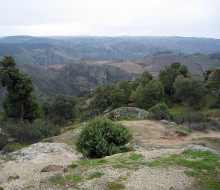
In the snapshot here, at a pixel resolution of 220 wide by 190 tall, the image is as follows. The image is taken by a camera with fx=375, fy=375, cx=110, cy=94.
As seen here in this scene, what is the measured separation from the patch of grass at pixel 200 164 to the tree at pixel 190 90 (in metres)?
53.4

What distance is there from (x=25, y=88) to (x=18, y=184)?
38.2m

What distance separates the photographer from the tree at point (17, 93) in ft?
191

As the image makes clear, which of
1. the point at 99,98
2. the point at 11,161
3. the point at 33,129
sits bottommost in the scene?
the point at 99,98

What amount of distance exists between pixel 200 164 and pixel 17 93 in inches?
1622

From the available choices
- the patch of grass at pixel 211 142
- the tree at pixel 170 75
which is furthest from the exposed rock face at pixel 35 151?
the tree at pixel 170 75

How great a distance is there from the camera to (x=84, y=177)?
22.2m

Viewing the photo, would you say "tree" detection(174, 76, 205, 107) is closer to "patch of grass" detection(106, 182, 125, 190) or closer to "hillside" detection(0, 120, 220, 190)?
"hillside" detection(0, 120, 220, 190)

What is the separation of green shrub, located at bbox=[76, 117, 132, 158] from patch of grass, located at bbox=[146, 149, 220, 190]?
14.4 feet

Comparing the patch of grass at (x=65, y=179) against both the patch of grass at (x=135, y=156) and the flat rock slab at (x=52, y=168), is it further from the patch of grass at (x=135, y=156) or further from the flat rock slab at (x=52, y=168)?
the patch of grass at (x=135, y=156)

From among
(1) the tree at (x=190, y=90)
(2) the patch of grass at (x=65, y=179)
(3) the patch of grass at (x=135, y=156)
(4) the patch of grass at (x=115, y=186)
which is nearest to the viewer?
(4) the patch of grass at (x=115, y=186)

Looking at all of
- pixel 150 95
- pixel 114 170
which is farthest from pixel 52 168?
pixel 150 95

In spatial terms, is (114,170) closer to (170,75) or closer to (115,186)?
(115,186)

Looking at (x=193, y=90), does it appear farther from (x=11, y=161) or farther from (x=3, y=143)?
(x=11, y=161)

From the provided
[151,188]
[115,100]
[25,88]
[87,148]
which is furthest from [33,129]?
[115,100]
